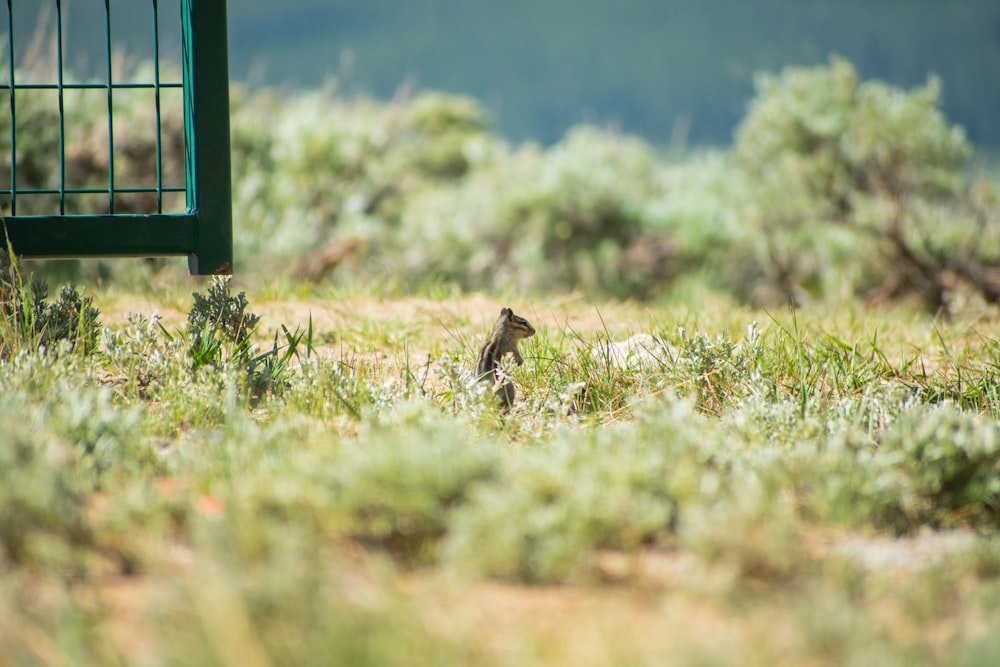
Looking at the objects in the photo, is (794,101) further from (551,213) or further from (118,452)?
(118,452)

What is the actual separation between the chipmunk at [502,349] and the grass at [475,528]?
112 millimetres

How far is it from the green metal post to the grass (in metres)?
0.89

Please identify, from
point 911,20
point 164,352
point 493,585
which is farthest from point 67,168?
point 911,20

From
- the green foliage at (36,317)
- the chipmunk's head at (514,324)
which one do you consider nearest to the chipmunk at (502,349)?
the chipmunk's head at (514,324)

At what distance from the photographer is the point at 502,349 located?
363 centimetres

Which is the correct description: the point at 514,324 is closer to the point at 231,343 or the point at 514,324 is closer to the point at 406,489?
the point at 231,343

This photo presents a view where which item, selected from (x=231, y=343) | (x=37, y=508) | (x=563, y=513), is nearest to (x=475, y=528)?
(x=563, y=513)

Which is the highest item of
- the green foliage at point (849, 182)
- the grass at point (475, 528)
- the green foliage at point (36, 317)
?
the green foliage at point (849, 182)

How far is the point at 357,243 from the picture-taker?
8656 mm

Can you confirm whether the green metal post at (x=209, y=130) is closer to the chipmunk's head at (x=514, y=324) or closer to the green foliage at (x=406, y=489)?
the chipmunk's head at (x=514, y=324)

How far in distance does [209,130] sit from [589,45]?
78.9 feet

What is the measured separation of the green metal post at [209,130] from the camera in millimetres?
4047

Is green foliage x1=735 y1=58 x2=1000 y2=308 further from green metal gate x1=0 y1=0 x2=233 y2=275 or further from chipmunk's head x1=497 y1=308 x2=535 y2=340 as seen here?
green metal gate x1=0 y1=0 x2=233 y2=275

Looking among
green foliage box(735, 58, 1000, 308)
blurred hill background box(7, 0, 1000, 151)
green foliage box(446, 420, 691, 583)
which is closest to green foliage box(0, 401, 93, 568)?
green foliage box(446, 420, 691, 583)
